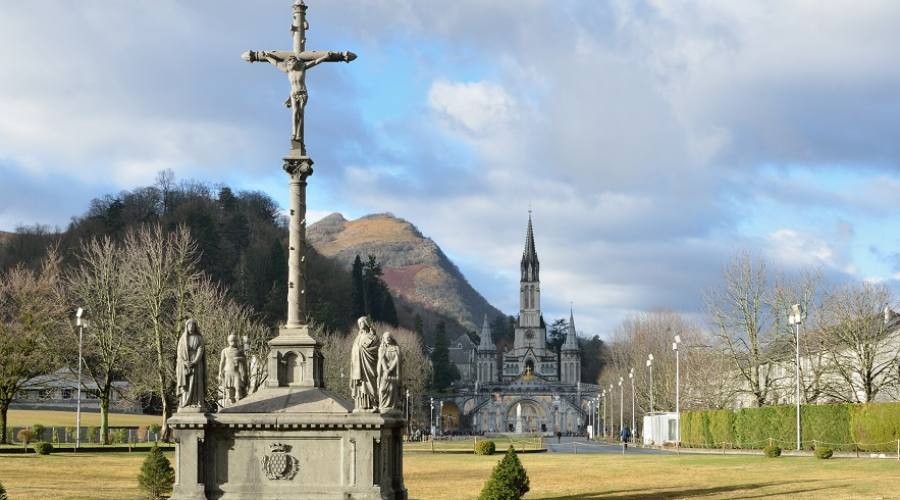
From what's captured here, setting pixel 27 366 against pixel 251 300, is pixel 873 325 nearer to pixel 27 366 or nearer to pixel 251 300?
pixel 27 366

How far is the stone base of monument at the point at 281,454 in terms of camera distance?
23.6m

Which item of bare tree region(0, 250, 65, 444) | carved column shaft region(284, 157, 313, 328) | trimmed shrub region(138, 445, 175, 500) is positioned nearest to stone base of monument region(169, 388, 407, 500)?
carved column shaft region(284, 157, 313, 328)

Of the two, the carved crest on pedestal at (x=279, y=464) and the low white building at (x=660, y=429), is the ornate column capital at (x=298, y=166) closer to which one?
the carved crest on pedestal at (x=279, y=464)

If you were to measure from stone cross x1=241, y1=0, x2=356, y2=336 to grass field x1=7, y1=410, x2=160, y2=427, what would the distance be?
6872 centimetres

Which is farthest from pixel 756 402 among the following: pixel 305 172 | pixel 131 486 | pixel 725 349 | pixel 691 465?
pixel 305 172

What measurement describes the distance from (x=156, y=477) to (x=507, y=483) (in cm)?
820

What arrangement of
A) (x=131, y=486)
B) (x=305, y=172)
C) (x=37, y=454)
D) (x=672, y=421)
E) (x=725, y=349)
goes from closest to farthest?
(x=305, y=172), (x=131, y=486), (x=37, y=454), (x=725, y=349), (x=672, y=421)

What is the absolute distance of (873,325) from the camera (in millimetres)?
69438

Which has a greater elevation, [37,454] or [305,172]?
[305,172]

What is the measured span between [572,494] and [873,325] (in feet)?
142

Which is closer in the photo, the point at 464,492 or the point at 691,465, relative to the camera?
the point at 464,492

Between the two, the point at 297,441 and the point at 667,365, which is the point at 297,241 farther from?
the point at 667,365

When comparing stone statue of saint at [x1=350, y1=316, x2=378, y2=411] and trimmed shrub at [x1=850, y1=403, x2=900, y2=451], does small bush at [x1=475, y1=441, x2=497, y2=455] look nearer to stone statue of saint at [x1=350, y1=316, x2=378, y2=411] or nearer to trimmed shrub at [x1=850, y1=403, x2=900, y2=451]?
trimmed shrub at [x1=850, y1=403, x2=900, y2=451]

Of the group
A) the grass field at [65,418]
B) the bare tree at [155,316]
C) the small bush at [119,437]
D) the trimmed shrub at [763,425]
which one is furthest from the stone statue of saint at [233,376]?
the grass field at [65,418]
